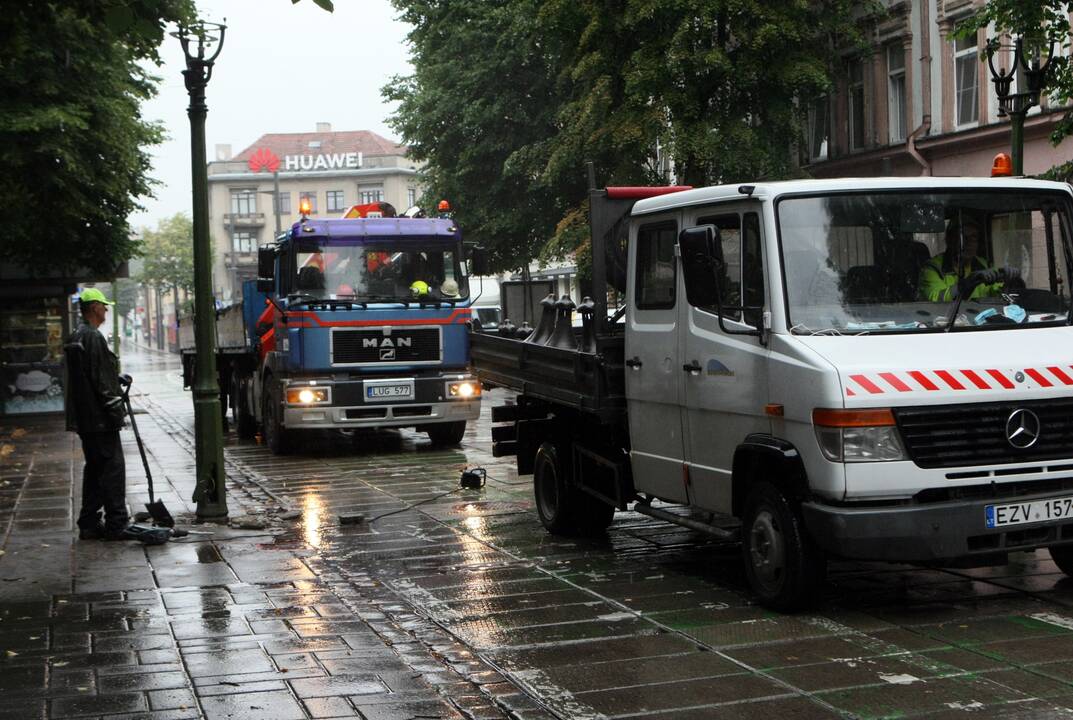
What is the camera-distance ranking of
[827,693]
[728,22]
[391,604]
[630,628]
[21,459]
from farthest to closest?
[728,22]
[21,459]
[391,604]
[630,628]
[827,693]

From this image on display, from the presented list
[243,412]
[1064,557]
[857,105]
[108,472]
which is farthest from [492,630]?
[857,105]

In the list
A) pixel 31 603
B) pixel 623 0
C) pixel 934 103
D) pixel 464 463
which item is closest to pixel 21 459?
pixel 464 463

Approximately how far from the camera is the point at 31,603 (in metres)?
8.98

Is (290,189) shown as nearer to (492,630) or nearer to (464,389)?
(464,389)

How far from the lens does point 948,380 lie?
24.1ft

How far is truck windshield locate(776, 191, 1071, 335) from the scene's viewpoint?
7840 mm

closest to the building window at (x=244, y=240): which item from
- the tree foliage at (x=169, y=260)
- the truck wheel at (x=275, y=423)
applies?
the tree foliage at (x=169, y=260)

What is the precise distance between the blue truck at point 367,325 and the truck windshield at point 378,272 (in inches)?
0.5

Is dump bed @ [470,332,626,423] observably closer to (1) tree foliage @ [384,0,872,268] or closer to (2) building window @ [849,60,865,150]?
(1) tree foliage @ [384,0,872,268]

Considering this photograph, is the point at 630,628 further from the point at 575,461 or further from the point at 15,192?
the point at 15,192

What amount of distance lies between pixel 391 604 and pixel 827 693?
327 cm

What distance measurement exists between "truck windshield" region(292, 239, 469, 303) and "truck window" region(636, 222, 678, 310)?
983 cm

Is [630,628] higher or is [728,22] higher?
[728,22]

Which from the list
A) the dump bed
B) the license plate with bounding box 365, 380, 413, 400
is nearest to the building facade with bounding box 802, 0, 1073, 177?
the license plate with bounding box 365, 380, 413, 400
